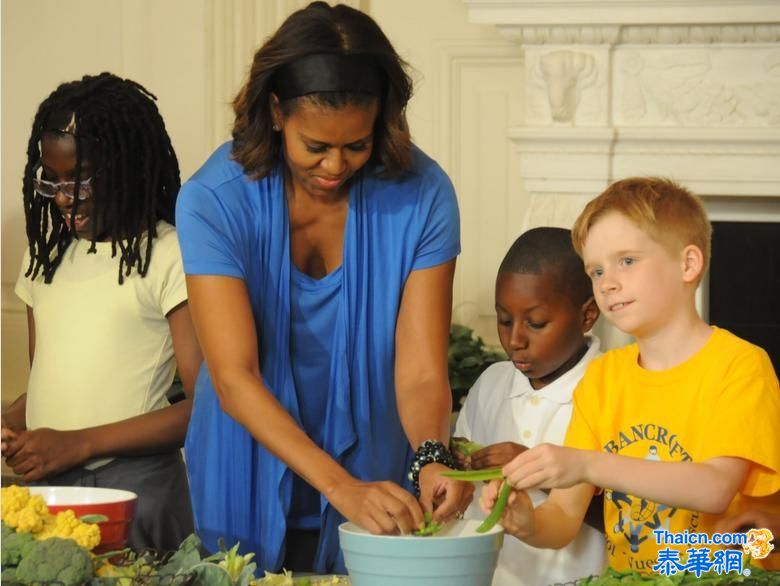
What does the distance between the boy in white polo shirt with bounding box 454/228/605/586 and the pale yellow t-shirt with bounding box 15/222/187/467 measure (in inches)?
21.3

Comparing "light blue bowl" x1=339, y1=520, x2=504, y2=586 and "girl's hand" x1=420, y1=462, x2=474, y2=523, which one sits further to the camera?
"girl's hand" x1=420, y1=462, x2=474, y2=523

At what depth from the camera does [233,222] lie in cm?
180

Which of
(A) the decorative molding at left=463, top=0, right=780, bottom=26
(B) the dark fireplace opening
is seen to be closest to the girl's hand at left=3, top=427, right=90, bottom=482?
(A) the decorative molding at left=463, top=0, right=780, bottom=26

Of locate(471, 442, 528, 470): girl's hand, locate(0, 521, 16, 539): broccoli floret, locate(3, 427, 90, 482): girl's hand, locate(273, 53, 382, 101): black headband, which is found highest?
locate(273, 53, 382, 101): black headband

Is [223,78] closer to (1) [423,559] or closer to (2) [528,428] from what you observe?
(2) [528,428]

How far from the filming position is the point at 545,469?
1449 millimetres

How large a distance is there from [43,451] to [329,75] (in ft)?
2.54

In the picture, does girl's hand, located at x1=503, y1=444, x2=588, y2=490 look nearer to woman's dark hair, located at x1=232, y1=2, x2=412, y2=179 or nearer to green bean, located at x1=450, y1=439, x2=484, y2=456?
green bean, located at x1=450, y1=439, x2=484, y2=456

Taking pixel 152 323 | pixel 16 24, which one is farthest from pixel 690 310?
pixel 16 24

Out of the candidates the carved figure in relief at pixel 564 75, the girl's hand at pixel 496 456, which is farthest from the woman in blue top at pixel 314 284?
the carved figure in relief at pixel 564 75

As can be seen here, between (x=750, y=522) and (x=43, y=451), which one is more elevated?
(x=750, y=522)

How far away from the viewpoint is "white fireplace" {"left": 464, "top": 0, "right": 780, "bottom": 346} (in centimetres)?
313

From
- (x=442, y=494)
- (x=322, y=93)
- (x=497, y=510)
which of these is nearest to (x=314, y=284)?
(x=322, y=93)

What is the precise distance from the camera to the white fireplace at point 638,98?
3131mm
